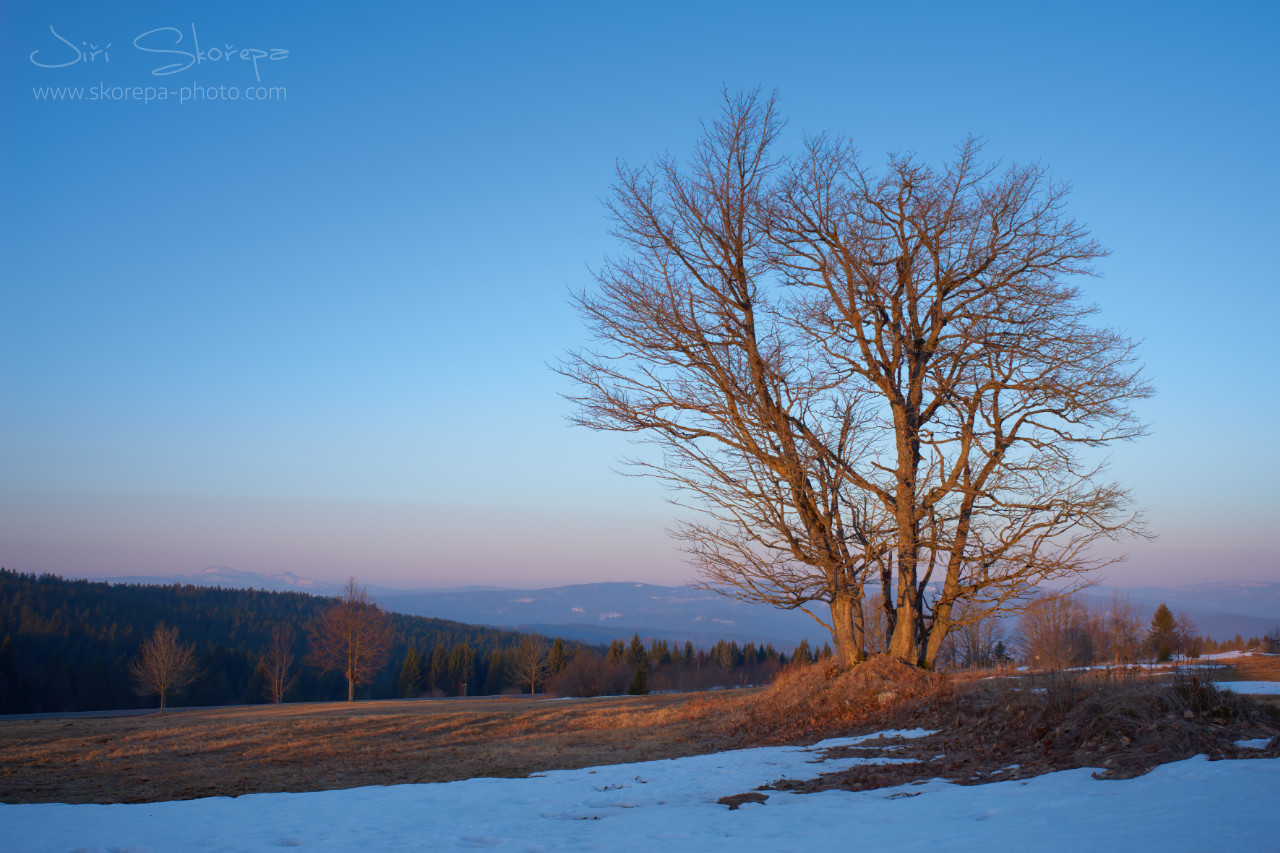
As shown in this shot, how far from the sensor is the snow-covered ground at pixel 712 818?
13.1 ft

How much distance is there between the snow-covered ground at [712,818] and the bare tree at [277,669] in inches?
2442

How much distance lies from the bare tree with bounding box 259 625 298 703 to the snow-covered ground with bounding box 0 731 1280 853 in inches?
2442

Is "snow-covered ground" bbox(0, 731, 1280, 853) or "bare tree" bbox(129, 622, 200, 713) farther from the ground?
"snow-covered ground" bbox(0, 731, 1280, 853)

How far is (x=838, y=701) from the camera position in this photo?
11.0 meters

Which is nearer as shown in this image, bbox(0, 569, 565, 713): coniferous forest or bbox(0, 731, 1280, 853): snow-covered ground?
bbox(0, 731, 1280, 853): snow-covered ground

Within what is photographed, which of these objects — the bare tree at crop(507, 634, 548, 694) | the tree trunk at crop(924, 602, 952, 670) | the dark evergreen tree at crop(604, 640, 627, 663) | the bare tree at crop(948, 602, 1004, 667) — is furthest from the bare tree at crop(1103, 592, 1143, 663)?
the bare tree at crop(507, 634, 548, 694)

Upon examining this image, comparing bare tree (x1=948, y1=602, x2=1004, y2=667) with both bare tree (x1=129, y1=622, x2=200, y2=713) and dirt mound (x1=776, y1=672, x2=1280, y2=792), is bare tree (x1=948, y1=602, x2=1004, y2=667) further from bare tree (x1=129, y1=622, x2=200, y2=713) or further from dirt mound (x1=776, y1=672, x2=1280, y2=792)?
bare tree (x1=129, y1=622, x2=200, y2=713)

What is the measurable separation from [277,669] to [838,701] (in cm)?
6487

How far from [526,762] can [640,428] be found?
5765 mm

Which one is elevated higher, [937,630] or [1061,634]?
[937,630]

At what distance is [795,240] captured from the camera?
1327 centimetres

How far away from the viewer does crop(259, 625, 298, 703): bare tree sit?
6333cm

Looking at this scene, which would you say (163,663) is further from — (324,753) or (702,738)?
(702,738)

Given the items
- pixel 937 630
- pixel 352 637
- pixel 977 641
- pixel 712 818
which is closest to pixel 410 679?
pixel 352 637
